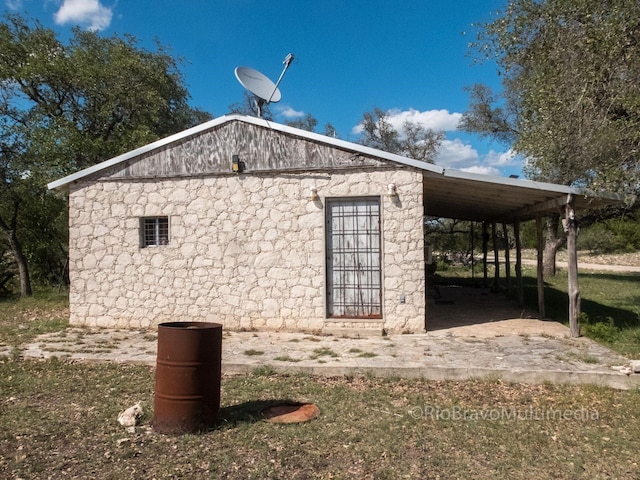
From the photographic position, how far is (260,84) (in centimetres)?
947

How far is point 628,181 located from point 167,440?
778 cm

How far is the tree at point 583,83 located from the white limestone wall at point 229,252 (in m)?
2.68

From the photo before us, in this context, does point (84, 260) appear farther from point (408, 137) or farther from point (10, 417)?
point (408, 137)

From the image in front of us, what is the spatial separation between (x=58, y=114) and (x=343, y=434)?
56.0 feet

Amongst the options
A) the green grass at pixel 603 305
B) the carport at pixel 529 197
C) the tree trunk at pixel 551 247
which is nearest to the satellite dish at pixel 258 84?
the carport at pixel 529 197

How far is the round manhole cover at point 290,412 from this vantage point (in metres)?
4.70

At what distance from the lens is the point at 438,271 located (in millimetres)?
25469

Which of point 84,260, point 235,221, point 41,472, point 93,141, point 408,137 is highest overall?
point 408,137

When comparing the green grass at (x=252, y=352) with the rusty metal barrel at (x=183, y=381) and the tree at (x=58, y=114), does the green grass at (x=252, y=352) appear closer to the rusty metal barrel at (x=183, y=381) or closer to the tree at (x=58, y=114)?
the rusty metal barrel at (x=183, y=381)

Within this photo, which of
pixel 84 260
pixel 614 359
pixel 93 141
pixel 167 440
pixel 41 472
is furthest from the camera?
pixel 93 141

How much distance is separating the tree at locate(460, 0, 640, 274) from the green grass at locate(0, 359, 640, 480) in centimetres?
430

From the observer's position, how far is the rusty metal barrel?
4324 mm

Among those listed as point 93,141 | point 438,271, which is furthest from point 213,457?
point 438,271

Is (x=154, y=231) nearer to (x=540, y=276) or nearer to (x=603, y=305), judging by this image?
(x=540, y=276)
